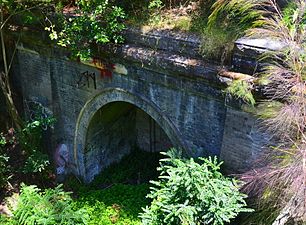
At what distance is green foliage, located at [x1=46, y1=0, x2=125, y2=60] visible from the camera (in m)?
6.53

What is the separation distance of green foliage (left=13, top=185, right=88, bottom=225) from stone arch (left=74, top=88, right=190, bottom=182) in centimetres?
209

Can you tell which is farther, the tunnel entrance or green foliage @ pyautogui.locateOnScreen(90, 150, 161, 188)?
green foliage @ pyautogui.locateOnScreen(90, 150, 161, 188)

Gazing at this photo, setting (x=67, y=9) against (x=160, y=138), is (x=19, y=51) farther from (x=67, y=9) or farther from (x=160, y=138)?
(x=160, y=138)

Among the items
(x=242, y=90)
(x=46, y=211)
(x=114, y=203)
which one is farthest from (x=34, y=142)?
(x=242, y=90)

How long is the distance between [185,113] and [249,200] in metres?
1.81

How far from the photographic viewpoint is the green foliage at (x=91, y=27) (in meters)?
6.53

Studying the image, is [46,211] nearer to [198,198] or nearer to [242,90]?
[198,198]

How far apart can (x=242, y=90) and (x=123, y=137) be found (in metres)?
4.99

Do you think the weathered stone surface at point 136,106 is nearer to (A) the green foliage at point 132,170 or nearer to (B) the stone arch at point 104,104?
(B) the stone arch at point 104,104

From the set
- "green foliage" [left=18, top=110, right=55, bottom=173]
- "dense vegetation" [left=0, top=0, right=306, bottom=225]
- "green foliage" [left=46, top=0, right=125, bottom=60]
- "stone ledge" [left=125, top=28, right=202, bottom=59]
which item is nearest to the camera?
"dense vegetation" [left=0, top=0, right=306, bottom=225]

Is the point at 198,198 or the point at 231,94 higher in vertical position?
the point at 231,94

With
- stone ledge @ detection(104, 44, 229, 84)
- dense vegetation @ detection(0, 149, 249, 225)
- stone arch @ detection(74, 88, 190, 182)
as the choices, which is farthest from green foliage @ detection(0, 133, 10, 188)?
stone ledge @ detection(104, 44, 229, 84)

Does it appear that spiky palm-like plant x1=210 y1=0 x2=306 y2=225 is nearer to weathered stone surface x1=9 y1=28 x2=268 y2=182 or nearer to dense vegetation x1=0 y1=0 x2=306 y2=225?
dense vegetation x1=0 y1=0 x2=306 y2=225

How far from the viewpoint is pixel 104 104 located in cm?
777
